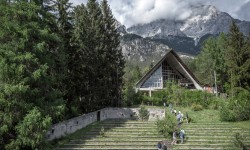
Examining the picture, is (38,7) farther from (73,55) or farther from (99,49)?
(99,49)

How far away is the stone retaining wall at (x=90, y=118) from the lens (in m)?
21.9

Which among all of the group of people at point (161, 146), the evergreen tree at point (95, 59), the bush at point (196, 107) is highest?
the evergreen tree at point (95, 59)

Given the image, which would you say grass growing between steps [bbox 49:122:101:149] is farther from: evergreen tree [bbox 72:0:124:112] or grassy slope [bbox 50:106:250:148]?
evergreen tree [bbox 72:0:124:112]

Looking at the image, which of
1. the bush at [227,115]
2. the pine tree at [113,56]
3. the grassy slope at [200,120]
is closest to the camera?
the grassy slope at [200,120]

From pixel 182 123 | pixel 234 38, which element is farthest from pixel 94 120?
pixel 234 38

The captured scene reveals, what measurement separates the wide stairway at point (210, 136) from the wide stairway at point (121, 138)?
7.56 feet

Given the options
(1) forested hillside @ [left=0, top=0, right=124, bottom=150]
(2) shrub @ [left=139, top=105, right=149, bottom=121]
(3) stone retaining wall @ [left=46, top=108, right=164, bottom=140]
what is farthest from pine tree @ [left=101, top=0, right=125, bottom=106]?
(1) forested hillside @ [left=0, top=0, right=124, bottom=150]

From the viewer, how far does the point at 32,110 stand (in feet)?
58.1

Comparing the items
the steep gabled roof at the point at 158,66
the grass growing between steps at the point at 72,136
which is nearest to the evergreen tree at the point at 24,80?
the grass growing between steps at the point at 72,136

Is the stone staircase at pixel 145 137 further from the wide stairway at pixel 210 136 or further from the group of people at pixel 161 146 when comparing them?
the group of people at pixel 161 146

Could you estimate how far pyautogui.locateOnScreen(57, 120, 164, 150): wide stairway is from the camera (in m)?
20.9

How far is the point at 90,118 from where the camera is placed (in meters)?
27.5

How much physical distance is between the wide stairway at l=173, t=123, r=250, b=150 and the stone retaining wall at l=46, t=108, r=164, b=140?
585cm

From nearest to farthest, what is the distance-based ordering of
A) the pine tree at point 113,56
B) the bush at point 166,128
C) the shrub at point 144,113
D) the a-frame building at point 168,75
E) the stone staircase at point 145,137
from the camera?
the stone staircase at point 145,137 < the bush at point 166,128 < the shrub at point 144,113 < the pine tree at point 113,56 < the a-frame building at point 168,75
